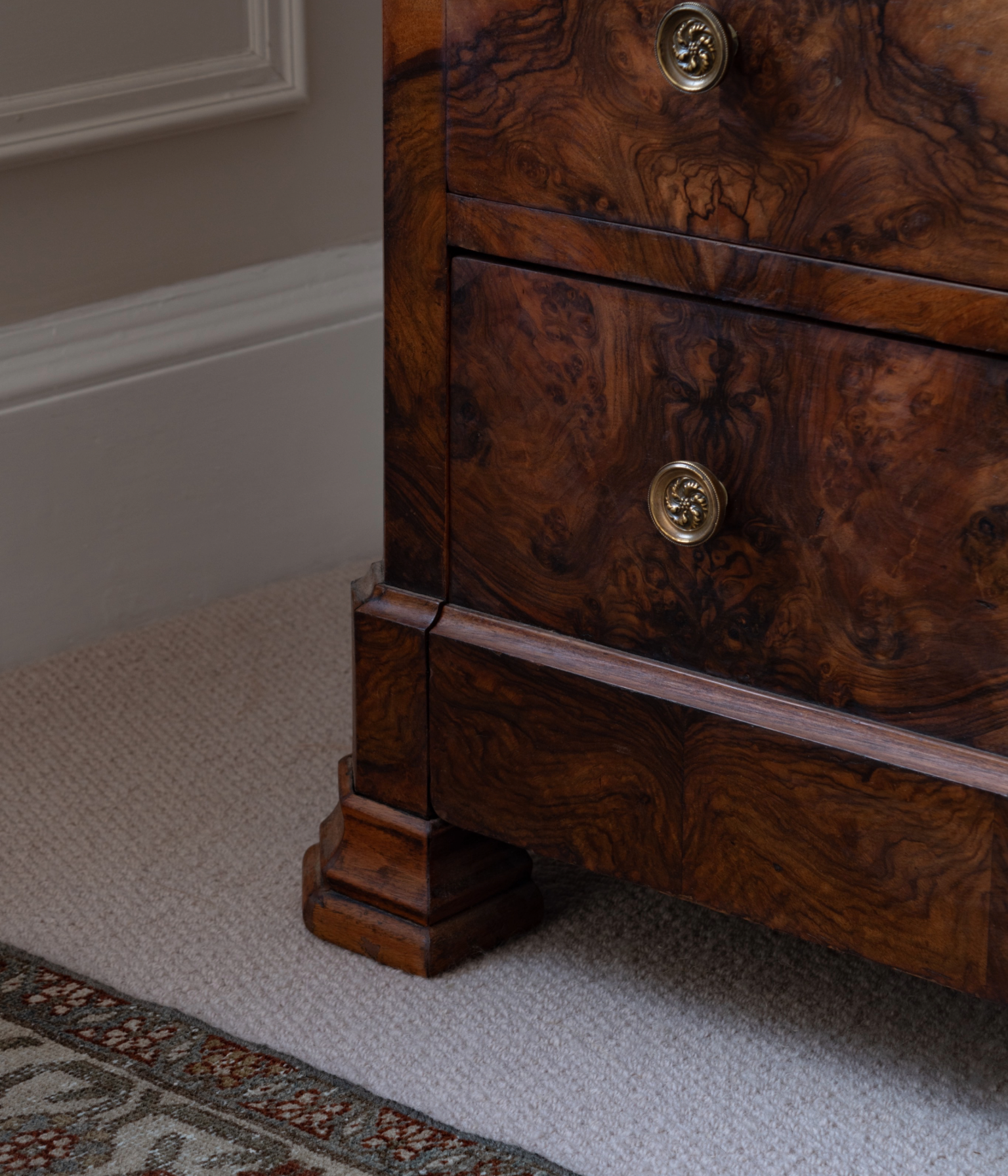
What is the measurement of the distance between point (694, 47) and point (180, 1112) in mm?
569

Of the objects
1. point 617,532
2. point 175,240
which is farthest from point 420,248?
point 175,240

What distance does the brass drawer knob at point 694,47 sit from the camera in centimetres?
74

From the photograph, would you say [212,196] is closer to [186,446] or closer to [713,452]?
[186,446]

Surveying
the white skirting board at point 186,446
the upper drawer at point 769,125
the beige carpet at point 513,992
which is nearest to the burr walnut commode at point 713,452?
the upper drawer at point 769,125

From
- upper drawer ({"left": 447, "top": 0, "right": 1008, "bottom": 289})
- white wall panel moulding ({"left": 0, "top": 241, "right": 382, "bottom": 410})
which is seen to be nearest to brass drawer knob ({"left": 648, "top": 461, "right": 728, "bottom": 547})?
upper drawer ({"left": 447, "top": 0, "right": 1008, "bottom": 289})

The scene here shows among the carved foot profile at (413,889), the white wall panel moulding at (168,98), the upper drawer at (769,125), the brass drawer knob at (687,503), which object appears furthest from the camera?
the white wall panel moulding at (168,98)

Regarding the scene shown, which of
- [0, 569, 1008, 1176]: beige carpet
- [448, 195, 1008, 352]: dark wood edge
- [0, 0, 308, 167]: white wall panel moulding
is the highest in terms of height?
[448, 195, 1008, 352]: dark wood edge

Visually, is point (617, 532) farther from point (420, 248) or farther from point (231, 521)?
point (231, 521)

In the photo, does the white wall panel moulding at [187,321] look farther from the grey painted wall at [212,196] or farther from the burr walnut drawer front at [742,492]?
the burr walnut drawer front at [742,492]

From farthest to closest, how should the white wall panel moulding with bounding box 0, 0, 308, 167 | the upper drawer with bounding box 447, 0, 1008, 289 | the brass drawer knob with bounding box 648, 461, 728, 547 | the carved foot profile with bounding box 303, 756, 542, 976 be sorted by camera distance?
1. the white wall panel moulding with bounding box 0, 0, 308, 167
2. the carved foot profile with bounding box 303, 756, 542, 976
3. the brass drawer knob with bounding box 648, 461, 728, 547
4. the upper drawer with bounding box 447, 0, 1008, 289

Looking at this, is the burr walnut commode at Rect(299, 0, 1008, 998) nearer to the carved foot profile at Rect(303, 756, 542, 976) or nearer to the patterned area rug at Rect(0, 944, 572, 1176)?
the carved foot profile at Rect(303, 756, 542, 976)

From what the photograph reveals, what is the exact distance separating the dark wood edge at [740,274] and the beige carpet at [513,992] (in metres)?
0.40

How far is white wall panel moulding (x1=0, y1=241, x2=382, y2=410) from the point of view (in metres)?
1.29

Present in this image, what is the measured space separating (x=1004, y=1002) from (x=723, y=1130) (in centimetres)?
16
